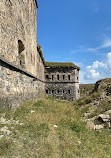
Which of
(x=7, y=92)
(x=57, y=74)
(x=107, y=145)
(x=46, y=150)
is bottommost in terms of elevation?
(x=107, y=145)

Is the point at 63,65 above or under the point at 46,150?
above

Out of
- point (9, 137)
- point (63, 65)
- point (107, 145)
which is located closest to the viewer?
point (9, 137)

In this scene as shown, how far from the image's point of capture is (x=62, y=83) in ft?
69.6

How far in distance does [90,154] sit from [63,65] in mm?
18607

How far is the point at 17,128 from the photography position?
351 centimetres

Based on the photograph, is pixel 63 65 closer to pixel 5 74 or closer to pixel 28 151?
pixel 5 74

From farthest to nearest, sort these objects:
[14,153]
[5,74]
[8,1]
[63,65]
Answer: [63,65], [8,1], [5,74], [14,153]

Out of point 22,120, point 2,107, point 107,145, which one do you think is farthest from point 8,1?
point 107,145

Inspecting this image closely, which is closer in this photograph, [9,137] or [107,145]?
[9,137]

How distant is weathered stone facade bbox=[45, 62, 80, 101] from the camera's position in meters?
21.0

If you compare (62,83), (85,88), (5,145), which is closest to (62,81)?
(62,83)

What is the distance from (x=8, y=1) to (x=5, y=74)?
3212 mm

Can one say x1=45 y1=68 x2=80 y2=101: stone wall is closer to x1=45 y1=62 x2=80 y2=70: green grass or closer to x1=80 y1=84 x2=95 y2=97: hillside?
x1=45 y1=62 x2=80 y2=70: green grass

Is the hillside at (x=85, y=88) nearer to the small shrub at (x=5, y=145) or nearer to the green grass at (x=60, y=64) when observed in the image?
the green grass at (x=60, y=64)
